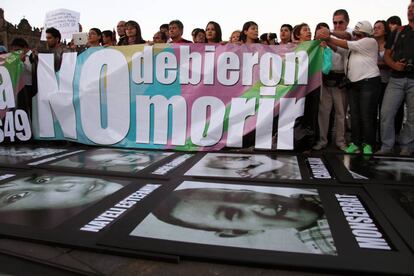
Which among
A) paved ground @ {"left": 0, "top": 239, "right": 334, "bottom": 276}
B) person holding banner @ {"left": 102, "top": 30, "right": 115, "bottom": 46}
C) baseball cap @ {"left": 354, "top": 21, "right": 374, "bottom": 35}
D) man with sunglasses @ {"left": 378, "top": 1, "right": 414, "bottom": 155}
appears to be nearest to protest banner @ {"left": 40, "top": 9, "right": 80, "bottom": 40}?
person holding banner @ {"left": 102, "top": 30, "right": 115, "bottom": 46}

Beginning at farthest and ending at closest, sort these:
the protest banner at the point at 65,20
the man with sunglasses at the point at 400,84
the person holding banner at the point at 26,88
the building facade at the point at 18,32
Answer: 1. the building facade at the point at 18,32
2. the protest banner at the point at 65,20
3. the person holding banner at the point at 26,88
4. the man with sunglasses at the point at 400,84

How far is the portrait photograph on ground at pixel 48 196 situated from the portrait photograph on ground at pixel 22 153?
891mm

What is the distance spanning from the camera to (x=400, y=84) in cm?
468

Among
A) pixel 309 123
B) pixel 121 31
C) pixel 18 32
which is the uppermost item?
pixel 18 32

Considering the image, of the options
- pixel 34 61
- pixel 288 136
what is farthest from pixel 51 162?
pixel 288 136

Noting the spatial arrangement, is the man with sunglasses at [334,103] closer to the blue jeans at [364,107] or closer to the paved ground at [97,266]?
the blue jeans at [364,107]

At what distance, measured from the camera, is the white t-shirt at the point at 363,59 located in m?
4.71

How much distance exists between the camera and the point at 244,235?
2277mm

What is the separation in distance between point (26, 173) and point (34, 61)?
2753mm

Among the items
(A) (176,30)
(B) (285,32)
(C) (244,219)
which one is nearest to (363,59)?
(B) (285,32)

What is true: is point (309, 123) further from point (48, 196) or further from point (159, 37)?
point (48, 196)

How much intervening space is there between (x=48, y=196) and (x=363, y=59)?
158 inches

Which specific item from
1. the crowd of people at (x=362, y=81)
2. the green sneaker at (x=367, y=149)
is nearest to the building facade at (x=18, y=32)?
the crowd of people at (x=362, y=81)

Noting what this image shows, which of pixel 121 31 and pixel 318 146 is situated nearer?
pixel 318 146
